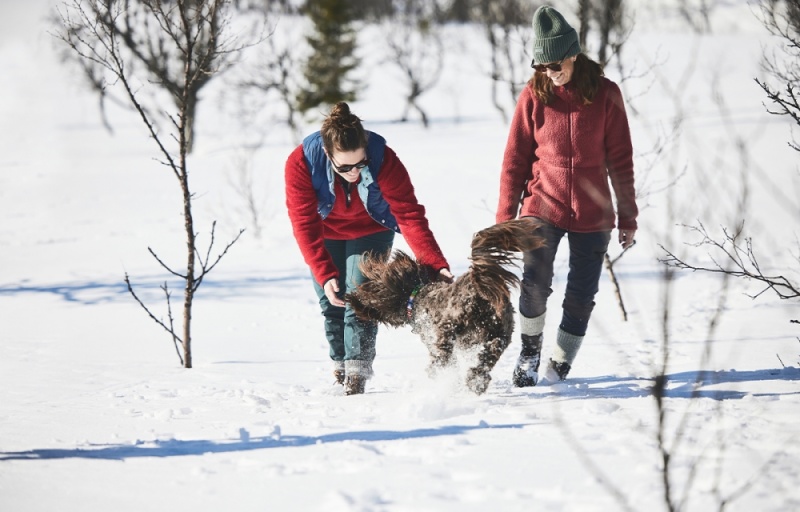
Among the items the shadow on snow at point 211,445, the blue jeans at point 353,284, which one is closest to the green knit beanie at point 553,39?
the blue jeans at point 353,284

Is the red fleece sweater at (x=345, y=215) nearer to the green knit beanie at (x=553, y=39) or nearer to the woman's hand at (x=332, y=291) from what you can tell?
the woman's hand at (x=332, y=291)

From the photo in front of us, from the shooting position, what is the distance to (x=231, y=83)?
2867 cm

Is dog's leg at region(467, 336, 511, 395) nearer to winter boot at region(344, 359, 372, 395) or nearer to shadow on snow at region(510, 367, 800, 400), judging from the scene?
shadow on snow at region(510, 367, 800, 400)

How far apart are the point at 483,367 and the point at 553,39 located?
5.28ft

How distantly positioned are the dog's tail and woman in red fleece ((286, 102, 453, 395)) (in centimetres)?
35

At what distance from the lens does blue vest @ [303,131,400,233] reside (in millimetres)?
3334

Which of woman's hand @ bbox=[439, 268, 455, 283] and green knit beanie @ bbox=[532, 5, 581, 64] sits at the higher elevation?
green knit beanie @ bbox=[532, 5, 581, 64]

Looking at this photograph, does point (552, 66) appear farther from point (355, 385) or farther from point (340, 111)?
point (355, 385)

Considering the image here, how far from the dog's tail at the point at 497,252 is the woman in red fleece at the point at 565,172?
6.3 inches

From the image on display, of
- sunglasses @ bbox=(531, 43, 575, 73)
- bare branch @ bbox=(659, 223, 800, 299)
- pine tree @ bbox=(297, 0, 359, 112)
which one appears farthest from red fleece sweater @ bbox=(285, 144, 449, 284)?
pine tree @ bbox=(297, 0, 359, 112)

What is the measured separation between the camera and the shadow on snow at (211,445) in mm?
2463

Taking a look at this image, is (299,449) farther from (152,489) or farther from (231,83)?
(231,83)

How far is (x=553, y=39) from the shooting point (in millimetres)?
2973

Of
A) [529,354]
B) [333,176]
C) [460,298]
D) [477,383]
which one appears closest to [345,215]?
[333,176]
